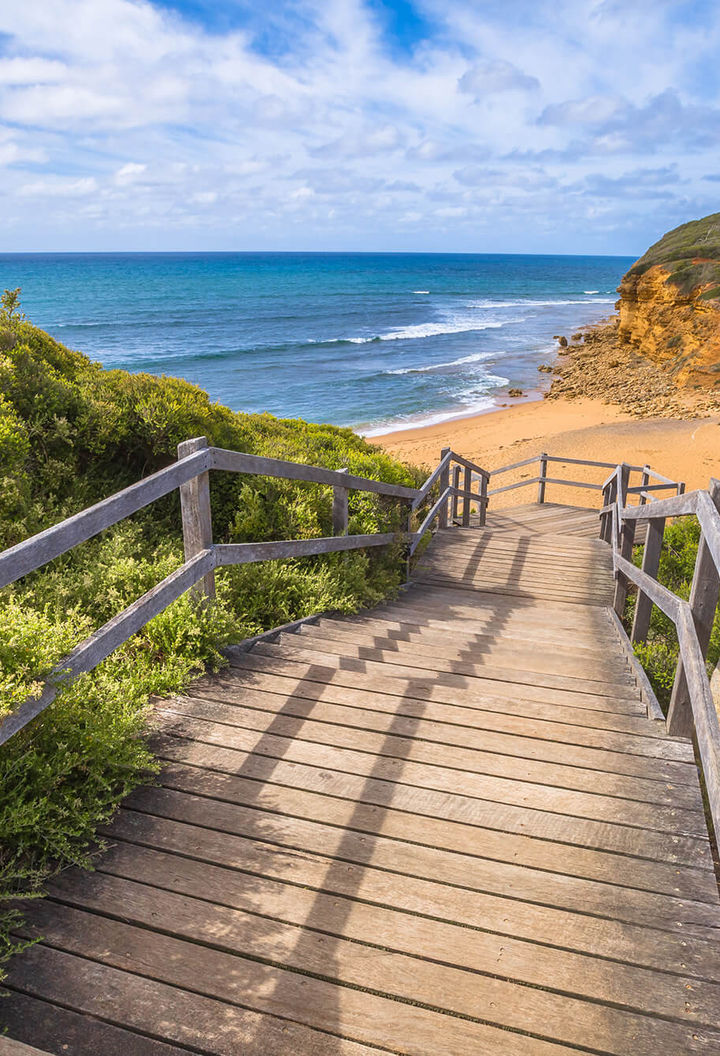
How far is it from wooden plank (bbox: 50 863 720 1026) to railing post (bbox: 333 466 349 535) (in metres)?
3.54

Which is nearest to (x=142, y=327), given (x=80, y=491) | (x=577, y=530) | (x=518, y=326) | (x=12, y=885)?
(x=518, y=326)

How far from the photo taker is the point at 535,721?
11.1 feet

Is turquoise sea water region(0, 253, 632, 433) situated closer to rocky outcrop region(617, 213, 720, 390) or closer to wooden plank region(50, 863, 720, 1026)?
rocky outcrop region(617, 213, 720, 390)

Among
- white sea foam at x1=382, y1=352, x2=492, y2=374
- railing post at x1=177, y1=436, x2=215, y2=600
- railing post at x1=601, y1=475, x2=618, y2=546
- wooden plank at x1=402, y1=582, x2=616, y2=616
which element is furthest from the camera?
white sea foam at x1=382, y1=352, x2=492, y2=374

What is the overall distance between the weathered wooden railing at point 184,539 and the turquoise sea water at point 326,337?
22386 millimetres

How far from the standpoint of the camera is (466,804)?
2.72m

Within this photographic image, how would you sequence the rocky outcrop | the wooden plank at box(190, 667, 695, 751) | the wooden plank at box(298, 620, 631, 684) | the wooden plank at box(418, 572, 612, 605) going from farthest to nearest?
the rocky outcrop
the wooden plank at box(418, 572, 612, 605)
the wooden plank at box(298, 620, 631, 684)
the wooden plank at box(190, 667, 695, 751)

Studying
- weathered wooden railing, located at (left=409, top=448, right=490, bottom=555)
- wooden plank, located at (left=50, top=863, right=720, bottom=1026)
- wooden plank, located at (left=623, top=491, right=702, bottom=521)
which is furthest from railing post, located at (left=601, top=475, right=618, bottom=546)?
wooden plank, located at (left=50, top=863, right=720, bottom=1026)

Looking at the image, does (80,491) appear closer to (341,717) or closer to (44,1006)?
(341,717)

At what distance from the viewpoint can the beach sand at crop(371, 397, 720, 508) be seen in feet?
60.3

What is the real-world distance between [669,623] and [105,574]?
5.87m

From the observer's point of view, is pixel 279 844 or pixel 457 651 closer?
pixel 279 844

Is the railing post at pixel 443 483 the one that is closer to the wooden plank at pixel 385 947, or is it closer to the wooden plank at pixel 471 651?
the wooden plank at pixel 471 651

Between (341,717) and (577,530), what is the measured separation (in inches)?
378
